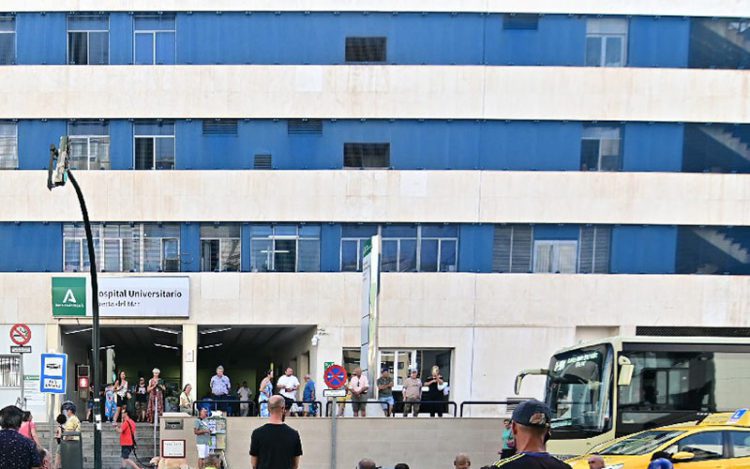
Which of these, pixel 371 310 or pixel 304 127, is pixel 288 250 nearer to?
pixel 304 127

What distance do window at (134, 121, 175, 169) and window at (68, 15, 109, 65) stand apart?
8.52 ft

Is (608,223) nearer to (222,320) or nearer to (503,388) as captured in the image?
(503,388)

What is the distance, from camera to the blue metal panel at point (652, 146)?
24.4 metres

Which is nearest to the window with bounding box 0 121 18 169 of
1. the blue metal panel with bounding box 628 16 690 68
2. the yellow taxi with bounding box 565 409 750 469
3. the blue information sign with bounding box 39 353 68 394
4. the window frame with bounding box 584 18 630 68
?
the blue information sign with bounding box 39 353 68 394

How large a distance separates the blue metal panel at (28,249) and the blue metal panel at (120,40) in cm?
566

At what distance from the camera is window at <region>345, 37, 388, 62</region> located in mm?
24219

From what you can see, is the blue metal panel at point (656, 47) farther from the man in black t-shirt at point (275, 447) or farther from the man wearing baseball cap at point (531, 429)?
the man wearing baseball cap at point (531, 429)

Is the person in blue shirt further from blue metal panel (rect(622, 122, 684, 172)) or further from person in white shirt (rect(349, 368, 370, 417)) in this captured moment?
blue metal panel (rect(622, 122, 684, 172))

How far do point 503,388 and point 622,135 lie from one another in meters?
8.59

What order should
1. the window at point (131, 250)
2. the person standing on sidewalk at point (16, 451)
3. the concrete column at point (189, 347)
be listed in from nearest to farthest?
the person standing on sidewalk at point (16, 451), the concrete column at point (189, 347), the window at point (131, 250)

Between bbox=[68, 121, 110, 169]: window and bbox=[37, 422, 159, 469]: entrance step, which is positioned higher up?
bbox=[68, 121, 110, 169]: window

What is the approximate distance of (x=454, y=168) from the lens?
79.2 ft

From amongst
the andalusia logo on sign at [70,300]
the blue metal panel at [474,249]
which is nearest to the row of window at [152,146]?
the blue metal panel at [474,249]

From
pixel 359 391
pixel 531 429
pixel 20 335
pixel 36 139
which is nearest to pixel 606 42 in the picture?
pixel 359 391
